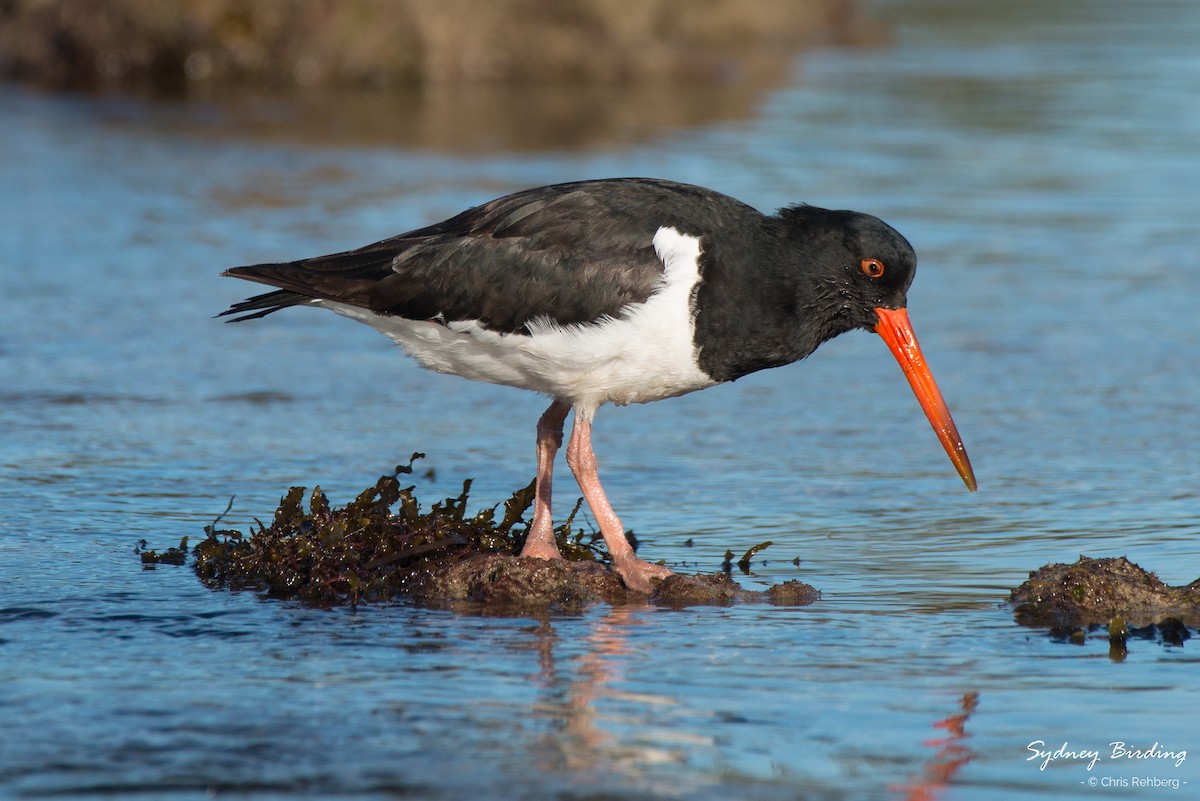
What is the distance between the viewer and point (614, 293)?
244 inches

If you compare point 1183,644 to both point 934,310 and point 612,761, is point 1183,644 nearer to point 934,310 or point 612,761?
point 612,761

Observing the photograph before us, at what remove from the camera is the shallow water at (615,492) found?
15.5ft

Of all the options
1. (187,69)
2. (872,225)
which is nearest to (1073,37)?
(187,69)

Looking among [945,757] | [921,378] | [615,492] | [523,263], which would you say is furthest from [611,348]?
[945,757]

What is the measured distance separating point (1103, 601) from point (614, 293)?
6.83ft

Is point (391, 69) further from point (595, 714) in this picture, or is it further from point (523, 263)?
point (595, 714)

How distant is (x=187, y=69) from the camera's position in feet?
69.5

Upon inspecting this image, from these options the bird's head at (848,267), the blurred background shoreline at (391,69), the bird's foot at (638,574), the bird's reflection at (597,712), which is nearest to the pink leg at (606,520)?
the bird's foot at (638,574)

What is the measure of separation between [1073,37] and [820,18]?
14.3ft

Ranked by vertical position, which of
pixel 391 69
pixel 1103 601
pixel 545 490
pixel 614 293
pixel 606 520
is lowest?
pixel 1103 601

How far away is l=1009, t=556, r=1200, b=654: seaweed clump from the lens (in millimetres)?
5812

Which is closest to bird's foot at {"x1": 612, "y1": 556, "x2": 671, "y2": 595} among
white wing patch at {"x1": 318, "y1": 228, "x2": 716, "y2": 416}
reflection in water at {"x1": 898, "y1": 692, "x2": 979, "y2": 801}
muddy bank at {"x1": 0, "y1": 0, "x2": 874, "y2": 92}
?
white wing patch at {"x1": 318, "y1": 228, "x2": 716, "y2": 416}

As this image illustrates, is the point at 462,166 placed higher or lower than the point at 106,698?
higher

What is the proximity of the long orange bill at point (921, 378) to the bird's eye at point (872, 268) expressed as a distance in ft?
0.59
